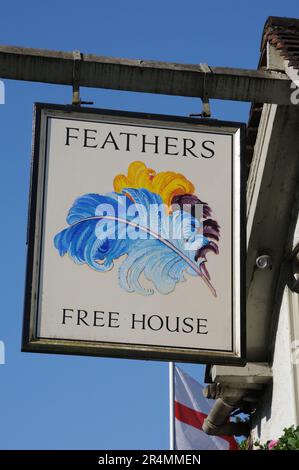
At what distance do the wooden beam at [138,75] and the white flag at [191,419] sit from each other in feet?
22.1

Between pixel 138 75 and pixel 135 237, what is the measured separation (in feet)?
4.97

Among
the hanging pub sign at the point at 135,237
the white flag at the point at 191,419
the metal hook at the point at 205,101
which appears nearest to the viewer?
the hanging pub sign at the point at 135,237

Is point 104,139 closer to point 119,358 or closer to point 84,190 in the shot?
point 84,190

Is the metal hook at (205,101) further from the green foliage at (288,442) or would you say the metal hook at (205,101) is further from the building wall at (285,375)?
the green foliage at (288,442)

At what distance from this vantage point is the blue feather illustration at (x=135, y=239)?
11.2 meters

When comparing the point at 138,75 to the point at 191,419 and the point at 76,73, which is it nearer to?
the point at 76,73

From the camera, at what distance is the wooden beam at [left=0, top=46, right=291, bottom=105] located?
12.0 metres

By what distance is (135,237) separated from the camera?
37.6ft

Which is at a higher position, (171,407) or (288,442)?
(171,407)

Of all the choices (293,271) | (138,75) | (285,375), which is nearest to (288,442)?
(285,375)

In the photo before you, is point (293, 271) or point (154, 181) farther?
point (293, 271)

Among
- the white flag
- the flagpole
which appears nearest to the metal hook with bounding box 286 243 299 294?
the white flag

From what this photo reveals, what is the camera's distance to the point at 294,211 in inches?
527

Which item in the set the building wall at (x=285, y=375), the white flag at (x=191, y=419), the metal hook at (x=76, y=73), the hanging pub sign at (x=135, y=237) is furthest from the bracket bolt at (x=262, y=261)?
the white flag at (x=191, y=419)
